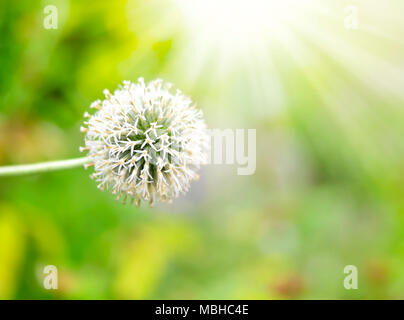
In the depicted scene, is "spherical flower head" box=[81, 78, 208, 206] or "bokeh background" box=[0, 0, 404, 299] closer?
"spherical flower head" box=[81, 78, 208, 206]

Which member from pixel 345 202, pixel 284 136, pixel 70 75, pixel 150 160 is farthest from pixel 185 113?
pixel 345 202

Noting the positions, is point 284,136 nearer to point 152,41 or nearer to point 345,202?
point 345,202

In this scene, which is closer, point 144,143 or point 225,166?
point 144,143

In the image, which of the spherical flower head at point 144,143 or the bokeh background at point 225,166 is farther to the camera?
the bokeh background at point 225,166

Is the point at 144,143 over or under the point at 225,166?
under
